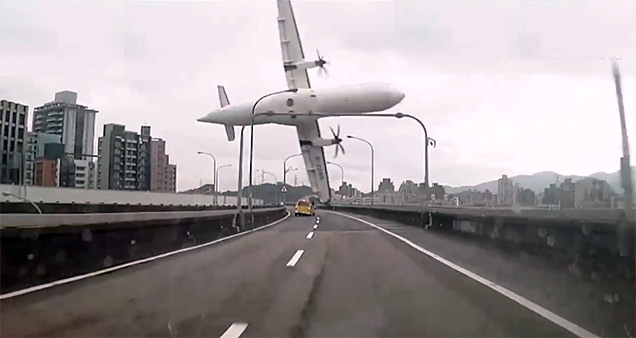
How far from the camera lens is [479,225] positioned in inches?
852

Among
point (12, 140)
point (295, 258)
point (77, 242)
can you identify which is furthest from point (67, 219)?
point (295, 258)

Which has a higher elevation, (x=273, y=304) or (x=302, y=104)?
(x=302, y=104)

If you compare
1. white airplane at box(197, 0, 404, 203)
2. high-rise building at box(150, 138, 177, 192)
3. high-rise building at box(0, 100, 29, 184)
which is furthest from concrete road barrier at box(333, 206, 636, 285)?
white airplane at box(197, 0, 404, 203)

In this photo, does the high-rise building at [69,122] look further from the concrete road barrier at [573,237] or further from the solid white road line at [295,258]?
the concrete road barrier at [573,237]

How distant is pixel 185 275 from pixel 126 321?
482cm

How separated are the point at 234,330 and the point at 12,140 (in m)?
9.34

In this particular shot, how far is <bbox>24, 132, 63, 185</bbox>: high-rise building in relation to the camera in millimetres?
17298

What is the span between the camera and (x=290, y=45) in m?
68.4

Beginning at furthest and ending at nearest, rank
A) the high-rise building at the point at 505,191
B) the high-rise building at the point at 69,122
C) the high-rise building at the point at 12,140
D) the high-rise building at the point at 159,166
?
the high-rise building at the point at 159,166, the high-rise building at the point at 505,191, the high-rise building at the point at 69,122, the high-rise building at the point at 12,140

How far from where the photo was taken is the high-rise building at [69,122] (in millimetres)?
19828

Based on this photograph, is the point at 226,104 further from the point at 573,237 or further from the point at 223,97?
the point at 573,237

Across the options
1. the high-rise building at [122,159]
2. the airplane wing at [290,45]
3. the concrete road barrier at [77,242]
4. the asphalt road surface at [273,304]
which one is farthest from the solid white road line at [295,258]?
the airplane wing at [290,45]

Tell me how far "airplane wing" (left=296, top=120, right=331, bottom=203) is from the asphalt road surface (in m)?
62.0

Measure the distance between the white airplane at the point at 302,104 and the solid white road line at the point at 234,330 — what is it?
109ft
